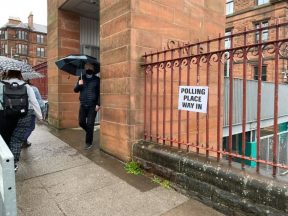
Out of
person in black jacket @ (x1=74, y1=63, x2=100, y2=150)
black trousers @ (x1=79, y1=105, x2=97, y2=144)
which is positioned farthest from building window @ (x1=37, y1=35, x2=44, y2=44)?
black trousers @ (x1=79, y1=105, x2=97, y2=144)

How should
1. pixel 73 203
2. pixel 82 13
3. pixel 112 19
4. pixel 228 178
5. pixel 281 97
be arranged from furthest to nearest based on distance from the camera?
pixel 281 97, pixel 82 13, pixel 112 19, pixel 73 203, pixel 228 178

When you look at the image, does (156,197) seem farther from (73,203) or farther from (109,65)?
(109,65)

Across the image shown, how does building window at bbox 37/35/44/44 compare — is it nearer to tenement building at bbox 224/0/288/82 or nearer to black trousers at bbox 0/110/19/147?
tenement building at bbox 224/0/288/82

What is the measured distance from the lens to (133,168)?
4238 millimetres

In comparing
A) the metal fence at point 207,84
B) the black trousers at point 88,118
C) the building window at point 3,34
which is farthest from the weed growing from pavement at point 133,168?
the building window at point 3,34

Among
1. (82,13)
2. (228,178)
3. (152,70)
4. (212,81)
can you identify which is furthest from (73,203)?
(82,13)

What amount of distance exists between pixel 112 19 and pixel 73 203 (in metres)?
3.30

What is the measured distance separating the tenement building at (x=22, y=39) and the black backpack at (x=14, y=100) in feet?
179

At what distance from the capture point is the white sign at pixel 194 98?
136 inches

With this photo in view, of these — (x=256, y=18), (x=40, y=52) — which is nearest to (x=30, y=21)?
(x=40, y=52)

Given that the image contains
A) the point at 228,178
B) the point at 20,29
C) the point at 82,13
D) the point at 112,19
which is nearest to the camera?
the point at 228,178

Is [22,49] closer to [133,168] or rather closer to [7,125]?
[7,125]

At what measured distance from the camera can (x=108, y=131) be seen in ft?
16.6

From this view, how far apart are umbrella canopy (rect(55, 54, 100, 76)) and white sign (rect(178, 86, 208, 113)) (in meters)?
2.63
